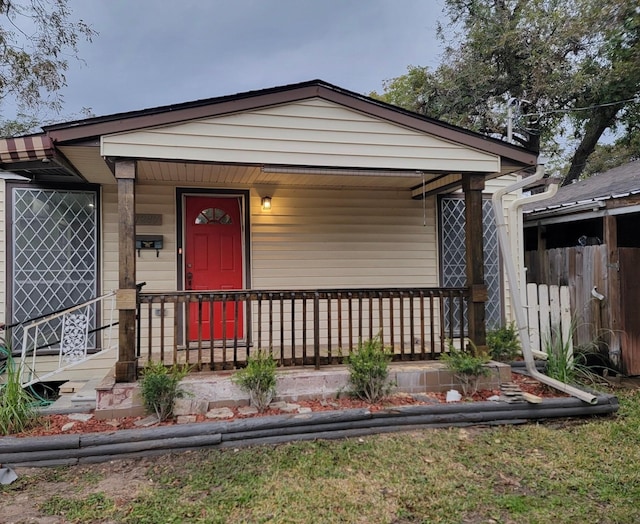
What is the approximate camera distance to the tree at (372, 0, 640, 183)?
1203 cm

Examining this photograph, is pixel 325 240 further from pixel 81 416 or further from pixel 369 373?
pixel 81 416

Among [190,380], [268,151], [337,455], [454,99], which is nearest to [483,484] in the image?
[337,455]

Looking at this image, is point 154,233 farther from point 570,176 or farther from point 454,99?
point 570,176

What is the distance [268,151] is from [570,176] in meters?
15.1

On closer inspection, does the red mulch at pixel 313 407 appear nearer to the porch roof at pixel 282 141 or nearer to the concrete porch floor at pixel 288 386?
the concrete porch floor at pixel 288 386

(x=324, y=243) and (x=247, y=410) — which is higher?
(x=324, y=243)

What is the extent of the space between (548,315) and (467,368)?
180 cm

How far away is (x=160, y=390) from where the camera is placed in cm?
350

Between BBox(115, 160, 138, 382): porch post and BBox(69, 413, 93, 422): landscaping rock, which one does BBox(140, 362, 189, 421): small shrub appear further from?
BBox(69, 413, 93, 422): landscaping rock

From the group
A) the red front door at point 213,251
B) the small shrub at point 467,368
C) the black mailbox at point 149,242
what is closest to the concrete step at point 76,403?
the red front door at point 213,251

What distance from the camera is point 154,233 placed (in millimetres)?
5266


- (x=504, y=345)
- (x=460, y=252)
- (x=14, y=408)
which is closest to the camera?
(x=14, y=408)

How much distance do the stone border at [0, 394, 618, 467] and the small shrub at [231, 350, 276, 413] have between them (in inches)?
13.6

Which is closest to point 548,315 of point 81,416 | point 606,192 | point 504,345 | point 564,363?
point 504,345
